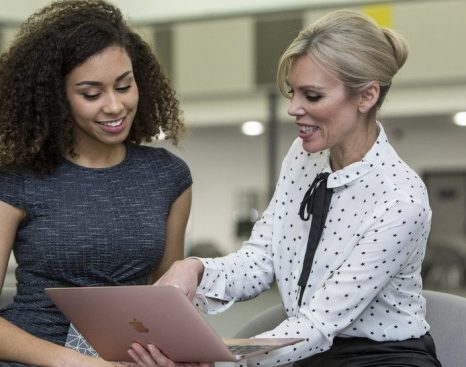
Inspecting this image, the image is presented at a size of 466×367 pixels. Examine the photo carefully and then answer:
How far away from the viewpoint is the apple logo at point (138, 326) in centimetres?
197

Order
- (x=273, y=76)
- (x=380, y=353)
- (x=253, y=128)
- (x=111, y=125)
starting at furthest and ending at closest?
1. (x=253, y=128)
2. (x=273, y=76)
3. (x=111, y=125)
4. (x=380, y=353)

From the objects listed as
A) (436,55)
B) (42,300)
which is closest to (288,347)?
(42,300)

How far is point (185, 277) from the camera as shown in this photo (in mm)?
2193

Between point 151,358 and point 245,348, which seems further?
point 151,358

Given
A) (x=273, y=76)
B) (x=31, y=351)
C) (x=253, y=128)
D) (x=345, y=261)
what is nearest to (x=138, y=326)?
(x=31, y=351)

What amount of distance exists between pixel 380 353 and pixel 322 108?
594 millimetres

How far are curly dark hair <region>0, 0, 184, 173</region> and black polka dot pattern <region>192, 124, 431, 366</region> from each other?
1.77 ft

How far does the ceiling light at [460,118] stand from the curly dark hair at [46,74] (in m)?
8.67

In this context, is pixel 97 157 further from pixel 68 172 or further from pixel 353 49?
pixel 353 49

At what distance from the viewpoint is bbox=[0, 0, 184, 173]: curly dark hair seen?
7.75ft

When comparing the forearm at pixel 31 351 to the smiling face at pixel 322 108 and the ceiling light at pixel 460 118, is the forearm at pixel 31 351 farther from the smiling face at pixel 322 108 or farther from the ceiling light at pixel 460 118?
the ceiling light at pixel 460 118

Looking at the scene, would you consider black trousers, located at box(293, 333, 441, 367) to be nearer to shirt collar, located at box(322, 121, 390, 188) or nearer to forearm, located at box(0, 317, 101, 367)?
shirt collar, located at box(322, 121, 390, 188)

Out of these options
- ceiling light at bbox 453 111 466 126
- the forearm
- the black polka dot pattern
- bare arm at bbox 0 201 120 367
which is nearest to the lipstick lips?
bare arm at bbox 0 201 120 367

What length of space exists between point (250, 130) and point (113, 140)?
10077mm
